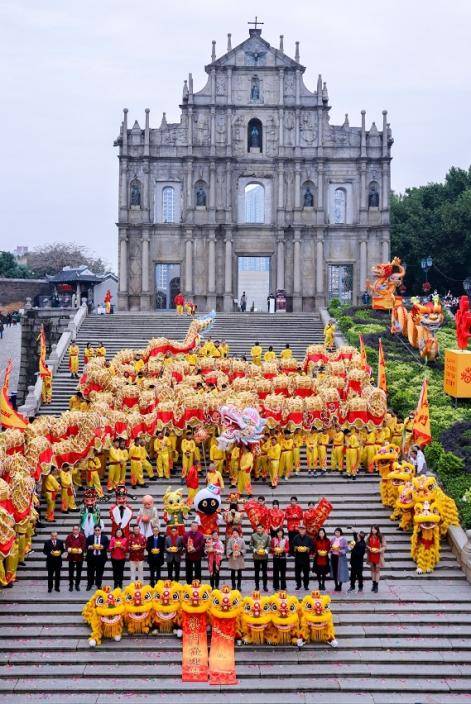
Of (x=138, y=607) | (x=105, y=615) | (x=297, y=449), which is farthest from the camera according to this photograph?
(x=297, y=449)

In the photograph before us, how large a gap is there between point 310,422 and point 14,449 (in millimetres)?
7500

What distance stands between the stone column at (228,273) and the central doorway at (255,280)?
36.7 inches

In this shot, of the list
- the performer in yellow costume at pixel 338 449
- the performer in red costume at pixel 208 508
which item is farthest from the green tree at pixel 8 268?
the performer in red costume at pixel 208 508

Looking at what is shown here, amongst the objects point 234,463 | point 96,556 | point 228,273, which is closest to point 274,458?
point 234,463

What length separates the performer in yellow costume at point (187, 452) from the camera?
20875mm

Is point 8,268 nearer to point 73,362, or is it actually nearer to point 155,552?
point 73,362

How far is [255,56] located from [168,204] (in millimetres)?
9143

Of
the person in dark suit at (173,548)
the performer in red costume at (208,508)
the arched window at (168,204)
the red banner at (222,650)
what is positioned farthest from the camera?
the arched window at (168,204)

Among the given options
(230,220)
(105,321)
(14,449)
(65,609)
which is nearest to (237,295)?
(230,220)

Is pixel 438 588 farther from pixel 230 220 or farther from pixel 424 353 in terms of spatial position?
pixel 230 220

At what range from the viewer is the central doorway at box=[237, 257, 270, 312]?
1831 inches

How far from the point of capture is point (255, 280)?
4672cm

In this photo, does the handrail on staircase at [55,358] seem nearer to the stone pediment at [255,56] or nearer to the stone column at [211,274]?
the stone column at [211,274]

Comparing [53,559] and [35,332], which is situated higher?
[35,332]
